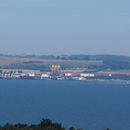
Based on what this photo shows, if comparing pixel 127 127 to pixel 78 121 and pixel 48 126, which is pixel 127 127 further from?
pixel 48 126

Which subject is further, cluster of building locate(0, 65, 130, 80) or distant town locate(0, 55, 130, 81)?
distant town locate(0, 55, 130, 81)

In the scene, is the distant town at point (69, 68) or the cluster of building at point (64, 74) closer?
the cluster of building at point (64, 74)

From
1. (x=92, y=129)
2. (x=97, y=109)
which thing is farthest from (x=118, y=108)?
(x=92, y=129)

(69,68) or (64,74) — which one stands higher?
(69,68)

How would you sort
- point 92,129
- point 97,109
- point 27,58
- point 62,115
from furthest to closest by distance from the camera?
point 27,58 < point 97,109 < point 62,115 < point 92,129

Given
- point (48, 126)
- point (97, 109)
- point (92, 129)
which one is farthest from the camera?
point (97, 109)
